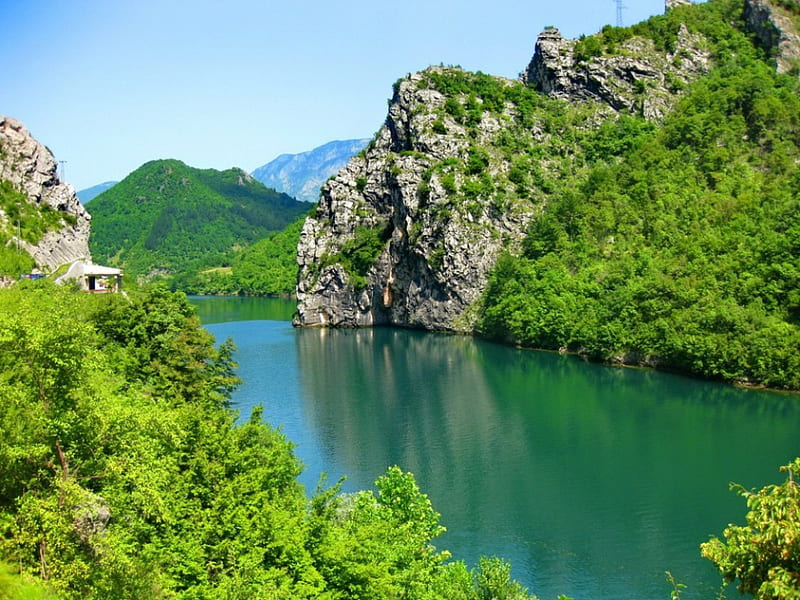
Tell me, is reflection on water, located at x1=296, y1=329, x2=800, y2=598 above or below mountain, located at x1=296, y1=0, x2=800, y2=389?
below

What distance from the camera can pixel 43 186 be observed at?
63.9m

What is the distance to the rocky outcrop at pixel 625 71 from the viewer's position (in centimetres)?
9950

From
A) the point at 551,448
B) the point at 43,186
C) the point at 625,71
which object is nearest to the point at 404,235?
the point at 625,71

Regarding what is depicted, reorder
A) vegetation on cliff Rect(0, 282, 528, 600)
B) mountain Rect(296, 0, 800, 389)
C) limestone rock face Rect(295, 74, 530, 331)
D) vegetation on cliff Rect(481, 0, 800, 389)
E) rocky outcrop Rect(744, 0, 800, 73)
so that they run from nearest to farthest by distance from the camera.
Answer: vegetation on cliff Rect(0, 282, 528, 600)
vegetation on cliff Rect(481, 0, 800, 389)
mountain Rect(296, 0, 800, 389)
limestone rock face Rect(295, 74, 530, 331)
rocky outcrop Rect(744, 0, 800, 73)

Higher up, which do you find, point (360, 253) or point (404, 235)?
point (404, 235)

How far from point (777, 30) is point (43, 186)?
91.4 meters

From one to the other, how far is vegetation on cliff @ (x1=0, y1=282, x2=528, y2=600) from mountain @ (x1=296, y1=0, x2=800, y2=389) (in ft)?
149

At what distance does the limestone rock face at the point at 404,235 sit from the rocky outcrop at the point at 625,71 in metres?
15.0

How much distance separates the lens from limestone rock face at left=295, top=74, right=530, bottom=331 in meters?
91.2

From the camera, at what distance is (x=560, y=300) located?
74.7 metres

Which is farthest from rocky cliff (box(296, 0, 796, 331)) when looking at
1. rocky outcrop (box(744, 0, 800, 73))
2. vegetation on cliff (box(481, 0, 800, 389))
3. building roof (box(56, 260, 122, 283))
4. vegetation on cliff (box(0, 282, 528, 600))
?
vegetation on cliff (box(0, 282, 528, 600))

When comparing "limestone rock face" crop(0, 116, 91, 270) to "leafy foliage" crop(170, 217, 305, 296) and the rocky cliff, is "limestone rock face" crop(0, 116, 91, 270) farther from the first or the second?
"leafy foliage" crop(170, 217, 305, 296)

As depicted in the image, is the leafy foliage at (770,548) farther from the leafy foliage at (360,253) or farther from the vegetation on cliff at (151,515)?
the leafy foliage at (360,253)

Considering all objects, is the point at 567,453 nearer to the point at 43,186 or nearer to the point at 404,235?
the point at 43,186
